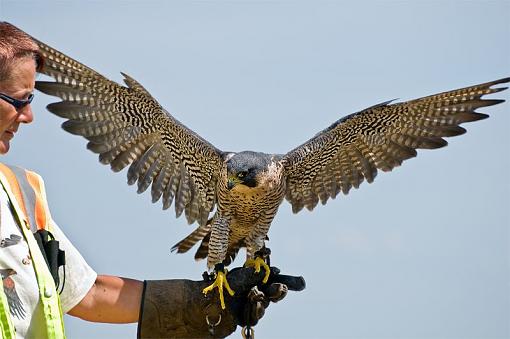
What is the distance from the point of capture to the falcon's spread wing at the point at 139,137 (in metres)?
5.14

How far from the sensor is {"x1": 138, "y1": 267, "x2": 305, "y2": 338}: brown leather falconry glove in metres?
3.63

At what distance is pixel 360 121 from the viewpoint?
5.52 meters

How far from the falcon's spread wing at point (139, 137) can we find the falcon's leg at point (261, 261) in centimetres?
71

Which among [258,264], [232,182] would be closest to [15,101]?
[258,264]

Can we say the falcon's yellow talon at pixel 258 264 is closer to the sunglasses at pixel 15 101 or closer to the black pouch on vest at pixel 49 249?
the black pouch on vest at pixel 49 249

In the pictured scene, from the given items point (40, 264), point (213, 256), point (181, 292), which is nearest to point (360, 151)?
point (213, 256)

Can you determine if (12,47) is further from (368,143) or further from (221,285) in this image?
(368,143)

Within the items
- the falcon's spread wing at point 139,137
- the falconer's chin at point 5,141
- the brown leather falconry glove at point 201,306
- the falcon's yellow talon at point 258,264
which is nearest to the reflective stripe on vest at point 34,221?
the falconer's chin at point 5,141

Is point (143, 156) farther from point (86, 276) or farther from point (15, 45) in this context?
point (15, 45)

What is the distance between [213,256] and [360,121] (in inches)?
58.6

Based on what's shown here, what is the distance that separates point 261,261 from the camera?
461 cm

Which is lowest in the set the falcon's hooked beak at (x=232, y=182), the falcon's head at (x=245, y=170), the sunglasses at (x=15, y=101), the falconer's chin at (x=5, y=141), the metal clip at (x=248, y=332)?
the metal clip at (x=248, y=332)

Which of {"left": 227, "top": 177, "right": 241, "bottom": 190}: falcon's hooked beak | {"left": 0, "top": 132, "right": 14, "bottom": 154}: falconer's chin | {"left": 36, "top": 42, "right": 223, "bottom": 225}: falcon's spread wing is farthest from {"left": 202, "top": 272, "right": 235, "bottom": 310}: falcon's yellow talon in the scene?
{"left": 0, "top": 132, "right": 14, "bottom": 154}: falconer's chin

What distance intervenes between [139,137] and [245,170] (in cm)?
86
